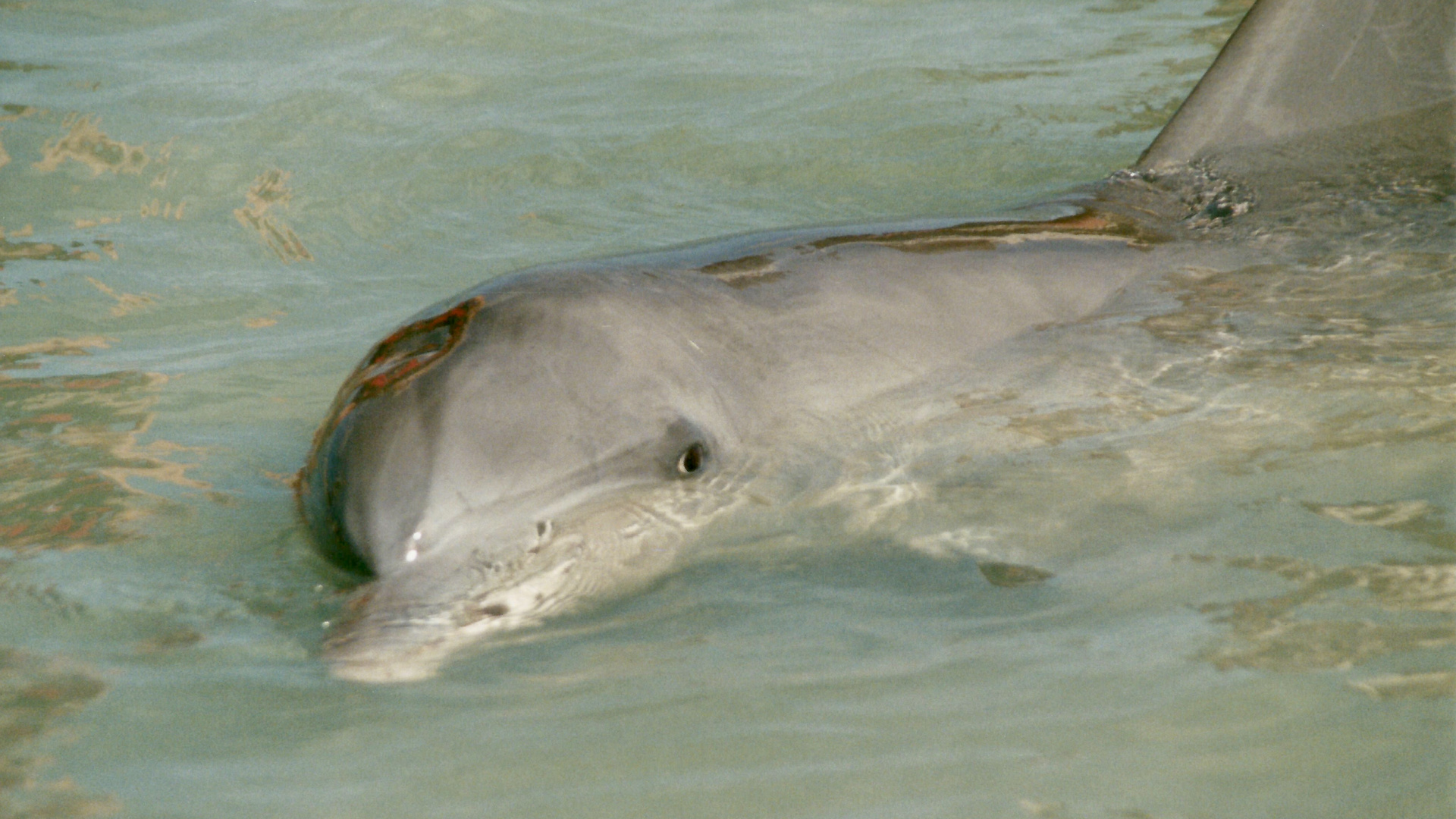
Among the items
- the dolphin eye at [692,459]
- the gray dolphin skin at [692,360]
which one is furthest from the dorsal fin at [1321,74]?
the dolphin eye at [692,459]

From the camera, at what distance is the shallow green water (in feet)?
9.52

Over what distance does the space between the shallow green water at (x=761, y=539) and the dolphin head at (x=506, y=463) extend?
13 cm

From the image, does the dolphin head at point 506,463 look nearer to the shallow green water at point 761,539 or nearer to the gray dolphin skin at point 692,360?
the gray dolphin skin at point 692,360

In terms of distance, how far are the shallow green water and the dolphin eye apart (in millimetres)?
194

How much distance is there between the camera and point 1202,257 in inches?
205

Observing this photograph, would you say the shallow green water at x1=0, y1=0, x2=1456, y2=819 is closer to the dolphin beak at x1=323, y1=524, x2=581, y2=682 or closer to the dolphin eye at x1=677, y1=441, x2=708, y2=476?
the dolphin beak at x1=323, y1=524, x2=581, y2=682

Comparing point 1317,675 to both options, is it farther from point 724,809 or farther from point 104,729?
point 104,729

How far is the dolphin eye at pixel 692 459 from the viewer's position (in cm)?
399

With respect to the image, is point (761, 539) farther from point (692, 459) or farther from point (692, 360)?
point (692, 360)

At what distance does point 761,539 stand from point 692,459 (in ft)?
0.96

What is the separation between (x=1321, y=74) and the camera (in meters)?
Result: 5.84

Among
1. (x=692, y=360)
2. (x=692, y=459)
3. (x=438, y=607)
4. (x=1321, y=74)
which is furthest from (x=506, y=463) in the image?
(x=1321, y=74)

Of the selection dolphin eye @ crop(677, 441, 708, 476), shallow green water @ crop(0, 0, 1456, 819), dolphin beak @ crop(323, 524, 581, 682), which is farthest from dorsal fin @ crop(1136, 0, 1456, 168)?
dolphin beak @ crop(323, 524, 581, 682)

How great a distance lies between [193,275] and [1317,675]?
5204 millimetres
